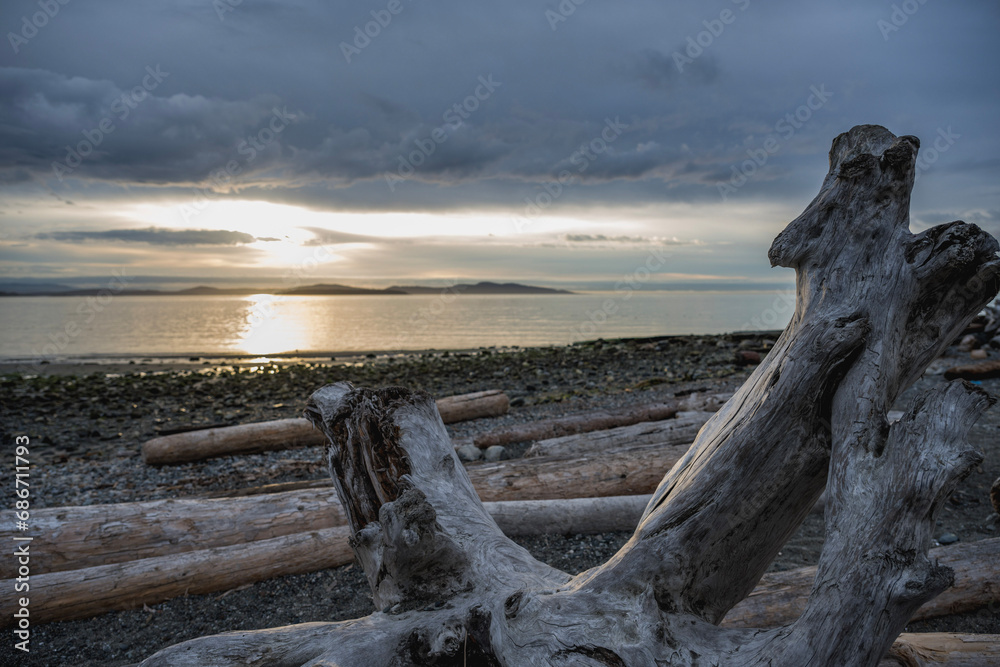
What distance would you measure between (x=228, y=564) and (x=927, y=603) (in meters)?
5.20

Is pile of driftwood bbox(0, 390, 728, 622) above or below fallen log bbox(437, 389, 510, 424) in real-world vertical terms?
below

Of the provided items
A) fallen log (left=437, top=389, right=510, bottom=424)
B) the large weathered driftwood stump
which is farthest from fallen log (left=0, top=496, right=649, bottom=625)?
fallen log (left=437, top=389, right=510, bottom=424)

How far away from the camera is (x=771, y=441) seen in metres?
2.51

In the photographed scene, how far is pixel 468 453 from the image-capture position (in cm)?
783

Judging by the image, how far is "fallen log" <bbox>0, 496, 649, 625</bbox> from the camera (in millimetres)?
4035

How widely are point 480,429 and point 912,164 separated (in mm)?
8252

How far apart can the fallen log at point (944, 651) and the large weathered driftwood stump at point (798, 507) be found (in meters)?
0.91

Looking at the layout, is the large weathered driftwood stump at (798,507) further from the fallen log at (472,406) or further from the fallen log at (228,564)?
the fallen log at (472,406)

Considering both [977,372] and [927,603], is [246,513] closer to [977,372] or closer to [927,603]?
[927,603]

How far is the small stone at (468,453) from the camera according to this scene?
781 cm

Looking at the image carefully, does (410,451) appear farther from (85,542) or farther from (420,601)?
(85,542)

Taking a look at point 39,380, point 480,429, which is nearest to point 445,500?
point 480,429

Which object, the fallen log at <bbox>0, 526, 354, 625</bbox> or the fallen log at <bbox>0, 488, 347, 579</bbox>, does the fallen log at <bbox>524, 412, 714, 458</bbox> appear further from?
the fallen log at <bbox>0, 526, 354, 625</bbox>

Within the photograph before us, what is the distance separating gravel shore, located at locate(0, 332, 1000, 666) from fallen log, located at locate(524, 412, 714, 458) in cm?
86
